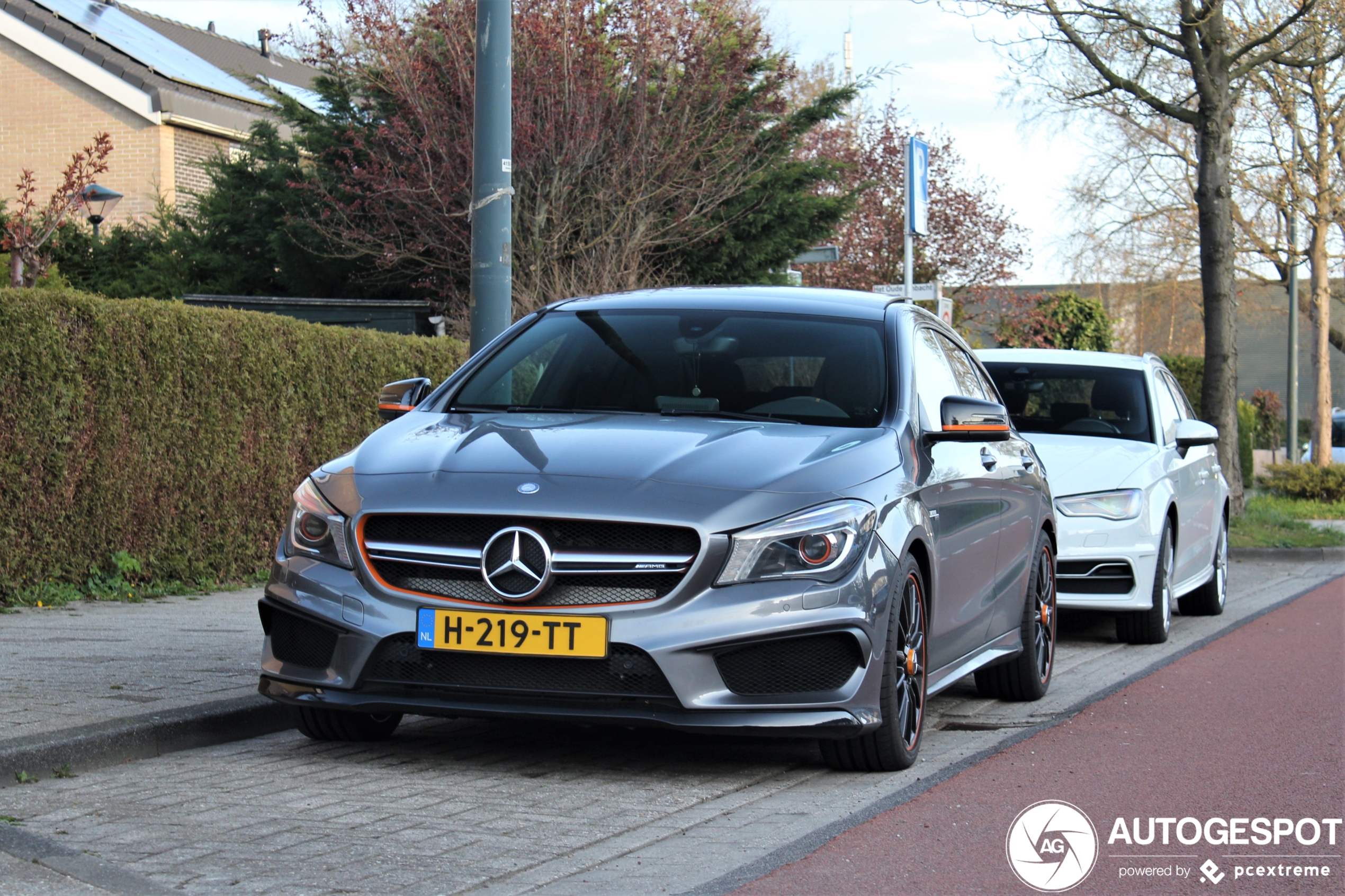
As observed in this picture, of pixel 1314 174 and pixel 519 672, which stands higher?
pixel 1314 174

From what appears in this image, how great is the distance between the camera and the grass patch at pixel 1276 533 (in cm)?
1814

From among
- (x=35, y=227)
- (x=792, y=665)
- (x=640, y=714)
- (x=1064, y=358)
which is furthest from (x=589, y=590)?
(x=35, y=227)

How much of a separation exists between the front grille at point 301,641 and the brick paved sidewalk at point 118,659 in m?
0.75

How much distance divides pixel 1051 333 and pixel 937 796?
1228 inches

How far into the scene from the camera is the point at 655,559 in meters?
5.16

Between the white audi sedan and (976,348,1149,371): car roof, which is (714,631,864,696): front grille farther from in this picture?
(976,348,1149,371): car roof

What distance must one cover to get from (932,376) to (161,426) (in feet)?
18.0

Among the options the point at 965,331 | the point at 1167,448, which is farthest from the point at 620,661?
the point at 965,331

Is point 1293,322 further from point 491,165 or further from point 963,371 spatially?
point 963,371

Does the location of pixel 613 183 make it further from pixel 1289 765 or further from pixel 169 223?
pixel 1289 765

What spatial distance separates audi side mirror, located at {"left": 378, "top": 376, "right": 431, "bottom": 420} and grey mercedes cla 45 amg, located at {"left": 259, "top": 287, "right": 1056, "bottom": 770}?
0.19 metres

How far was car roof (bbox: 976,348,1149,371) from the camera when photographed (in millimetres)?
11211

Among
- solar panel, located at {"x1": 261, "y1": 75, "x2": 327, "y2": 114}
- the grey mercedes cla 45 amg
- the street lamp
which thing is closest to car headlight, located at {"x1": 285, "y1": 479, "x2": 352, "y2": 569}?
the grey mercedes cla 45 amg

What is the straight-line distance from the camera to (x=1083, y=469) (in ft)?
33.6
